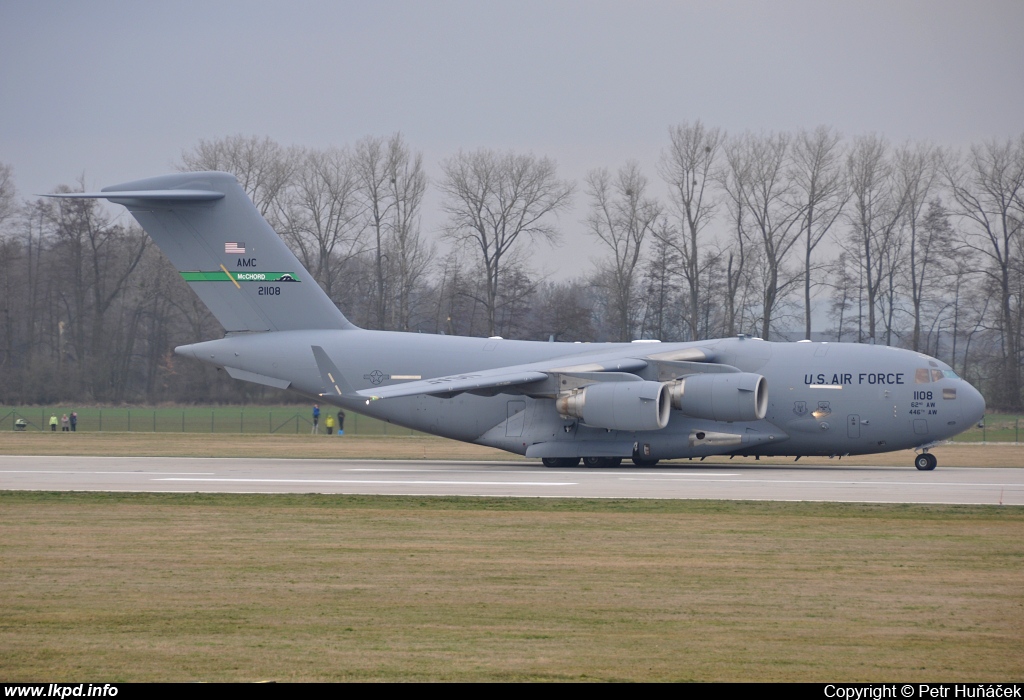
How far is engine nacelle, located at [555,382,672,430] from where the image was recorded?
2327 centimetres

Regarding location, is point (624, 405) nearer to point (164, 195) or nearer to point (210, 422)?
point (164, 195)

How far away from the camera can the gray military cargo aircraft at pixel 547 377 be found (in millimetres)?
23750

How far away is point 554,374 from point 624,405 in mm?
1850

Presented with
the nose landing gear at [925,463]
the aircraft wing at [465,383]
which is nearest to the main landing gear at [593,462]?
the aircraft wing at [465,383]

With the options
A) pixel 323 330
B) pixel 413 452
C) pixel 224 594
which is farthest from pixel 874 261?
pixel 224 594

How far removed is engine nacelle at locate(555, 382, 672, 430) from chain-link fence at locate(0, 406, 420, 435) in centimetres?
1970

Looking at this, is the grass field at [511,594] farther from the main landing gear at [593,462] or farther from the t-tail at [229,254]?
the t-tail at [229,254]

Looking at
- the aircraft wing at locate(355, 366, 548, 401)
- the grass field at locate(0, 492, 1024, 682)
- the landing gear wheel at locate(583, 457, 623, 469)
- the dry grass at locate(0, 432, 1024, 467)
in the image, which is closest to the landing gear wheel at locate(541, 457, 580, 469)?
the landing gear wheel at locate(583, 457, 623, 469)

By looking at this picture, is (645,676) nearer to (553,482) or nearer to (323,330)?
(553,482)

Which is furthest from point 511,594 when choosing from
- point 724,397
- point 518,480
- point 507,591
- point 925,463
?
point 925,463

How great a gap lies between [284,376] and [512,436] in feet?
19.1

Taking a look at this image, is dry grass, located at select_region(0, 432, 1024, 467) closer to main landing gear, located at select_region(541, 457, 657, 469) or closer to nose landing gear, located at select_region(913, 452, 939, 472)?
nose landing gear, located at select_region(913, 452, 939, 472)

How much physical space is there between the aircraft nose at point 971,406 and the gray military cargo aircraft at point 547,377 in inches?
1.2

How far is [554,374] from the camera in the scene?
24.4 metres
